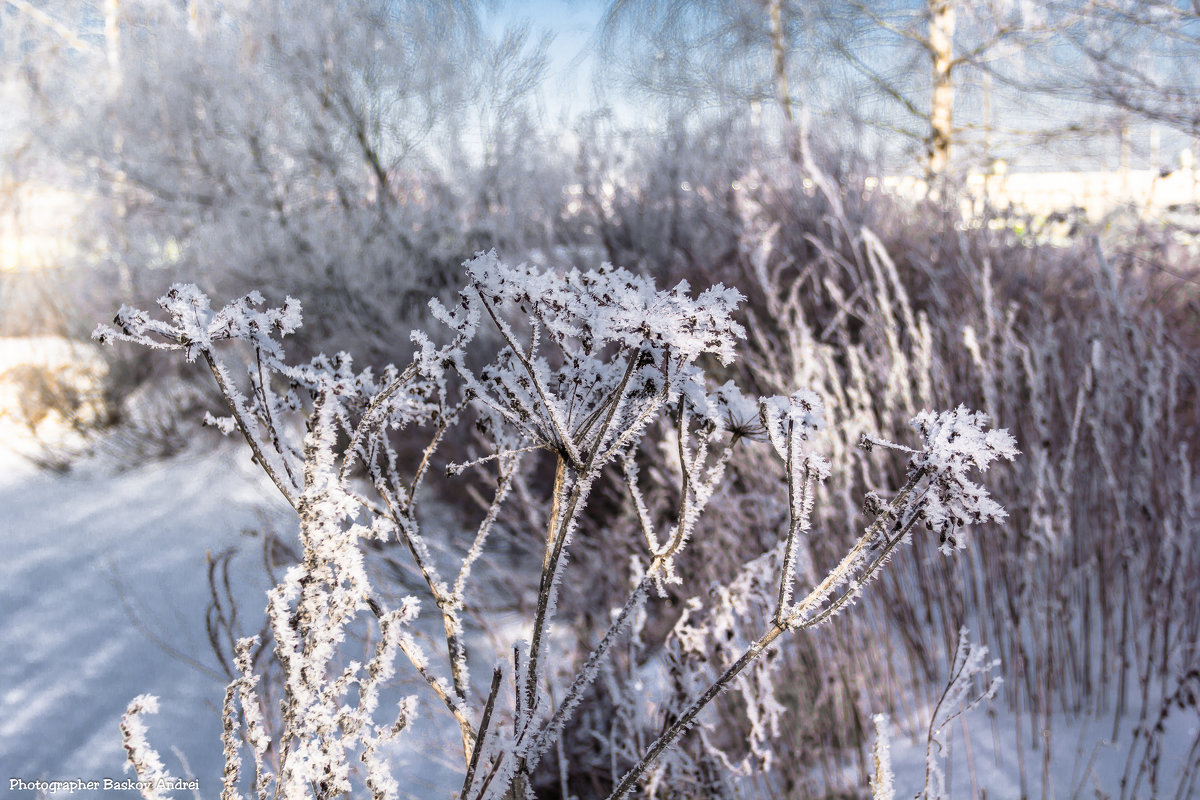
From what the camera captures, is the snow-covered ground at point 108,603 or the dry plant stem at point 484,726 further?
the snow-covered ground at point 108,603

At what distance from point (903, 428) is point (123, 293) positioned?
782cm

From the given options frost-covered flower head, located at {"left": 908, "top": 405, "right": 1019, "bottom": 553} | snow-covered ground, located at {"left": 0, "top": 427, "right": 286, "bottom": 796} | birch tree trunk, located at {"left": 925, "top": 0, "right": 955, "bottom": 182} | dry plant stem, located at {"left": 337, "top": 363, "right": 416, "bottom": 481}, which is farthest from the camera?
birch tree trunk, located at {"left": 925, "top": 0, "right": 955, "bottom": 182}

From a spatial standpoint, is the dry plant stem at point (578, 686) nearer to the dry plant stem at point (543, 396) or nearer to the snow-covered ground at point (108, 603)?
the dry plant stem at point (543, 396)

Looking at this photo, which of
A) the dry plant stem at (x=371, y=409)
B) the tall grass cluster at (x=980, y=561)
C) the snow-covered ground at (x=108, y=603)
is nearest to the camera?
the dry plant stem at (x=371, y=409)

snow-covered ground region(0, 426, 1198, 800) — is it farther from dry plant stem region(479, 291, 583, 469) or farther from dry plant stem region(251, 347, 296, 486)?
dry plant stem region(251, 347, 296, 486)

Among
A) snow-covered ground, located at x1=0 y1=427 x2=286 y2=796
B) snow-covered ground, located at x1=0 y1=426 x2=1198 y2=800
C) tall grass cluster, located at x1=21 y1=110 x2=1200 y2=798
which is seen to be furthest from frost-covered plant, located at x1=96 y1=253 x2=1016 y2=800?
snow-covered ground, located at x1=0 y1=427 x2=286 y2=796

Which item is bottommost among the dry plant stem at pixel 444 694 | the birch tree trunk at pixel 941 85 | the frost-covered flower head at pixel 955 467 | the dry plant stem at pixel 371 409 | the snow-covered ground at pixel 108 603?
the snow-covered ground at pixel 108 603

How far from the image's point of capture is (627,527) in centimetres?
265

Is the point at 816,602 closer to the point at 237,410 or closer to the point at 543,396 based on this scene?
the point at 543,396

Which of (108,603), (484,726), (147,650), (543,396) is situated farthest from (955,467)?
(108,603)

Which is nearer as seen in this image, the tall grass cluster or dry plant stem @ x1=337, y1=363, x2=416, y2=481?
dry plant stem @ x1=337, y1=363, x2=416, y2=481

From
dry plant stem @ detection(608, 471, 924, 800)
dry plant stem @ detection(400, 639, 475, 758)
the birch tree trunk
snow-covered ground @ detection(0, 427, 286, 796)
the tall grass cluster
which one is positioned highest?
the birch tree trunk

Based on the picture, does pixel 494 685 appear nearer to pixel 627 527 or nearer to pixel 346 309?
pixel 627 527

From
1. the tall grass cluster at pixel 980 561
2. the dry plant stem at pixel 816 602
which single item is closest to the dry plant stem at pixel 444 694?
the dry plant stem at pixel 816 602
